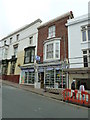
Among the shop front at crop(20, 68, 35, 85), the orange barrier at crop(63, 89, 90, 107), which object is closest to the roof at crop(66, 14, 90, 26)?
the shop front at crop(20, 68, 35, 85)

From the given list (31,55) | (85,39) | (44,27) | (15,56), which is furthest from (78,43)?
(15,56)

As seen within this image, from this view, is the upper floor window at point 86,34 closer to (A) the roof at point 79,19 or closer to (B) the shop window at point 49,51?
(A) the roof at point 79,19

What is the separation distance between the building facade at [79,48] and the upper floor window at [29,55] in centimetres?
713

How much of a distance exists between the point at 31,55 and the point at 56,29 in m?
6.23

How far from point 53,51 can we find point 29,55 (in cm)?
539

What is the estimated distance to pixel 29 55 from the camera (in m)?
19.6

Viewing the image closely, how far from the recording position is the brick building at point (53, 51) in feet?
47.9

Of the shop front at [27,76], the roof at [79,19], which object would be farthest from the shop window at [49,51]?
the roof at [79,19]

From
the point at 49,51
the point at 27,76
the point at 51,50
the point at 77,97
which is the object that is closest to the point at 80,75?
the point at 77,97

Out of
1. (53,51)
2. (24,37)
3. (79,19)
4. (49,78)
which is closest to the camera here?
(79,19)

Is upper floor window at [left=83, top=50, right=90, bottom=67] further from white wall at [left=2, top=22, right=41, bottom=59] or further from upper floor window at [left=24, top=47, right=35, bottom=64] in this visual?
white wall at [left=2, top=22, right=41, bottom=59]

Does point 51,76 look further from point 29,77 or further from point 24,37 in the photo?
point 24,37

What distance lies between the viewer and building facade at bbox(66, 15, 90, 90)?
41.1ft

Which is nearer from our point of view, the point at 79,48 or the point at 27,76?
the point at 79,48
